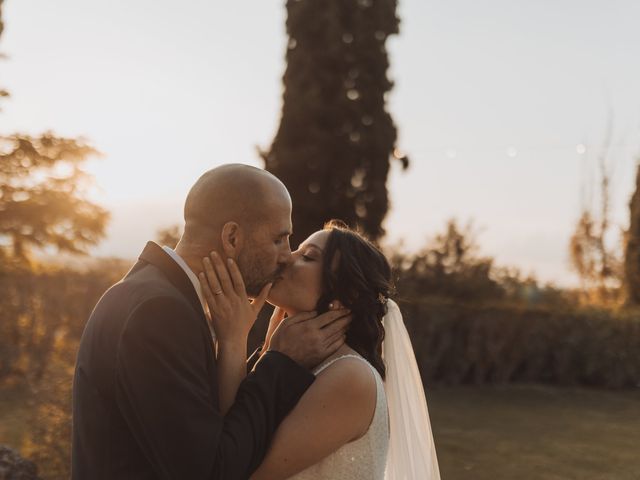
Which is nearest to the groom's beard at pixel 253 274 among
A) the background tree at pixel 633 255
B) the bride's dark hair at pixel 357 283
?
the bride's dark hair at pixel 357 283

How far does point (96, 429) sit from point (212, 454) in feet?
1.33

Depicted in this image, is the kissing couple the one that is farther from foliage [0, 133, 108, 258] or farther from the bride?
foliage [0, 133, 108, 258]

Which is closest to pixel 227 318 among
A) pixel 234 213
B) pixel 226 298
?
pixel 226 298

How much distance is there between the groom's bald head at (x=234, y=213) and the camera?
277 cm

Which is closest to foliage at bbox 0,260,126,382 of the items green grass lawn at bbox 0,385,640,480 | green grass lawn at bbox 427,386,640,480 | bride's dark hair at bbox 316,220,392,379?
green grass lawn at bbox 0,385,640,480

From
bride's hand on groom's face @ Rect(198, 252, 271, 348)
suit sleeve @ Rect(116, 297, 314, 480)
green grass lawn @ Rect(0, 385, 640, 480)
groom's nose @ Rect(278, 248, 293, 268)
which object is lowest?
green grass lawn @ Rect(0, 385, 640, 480)

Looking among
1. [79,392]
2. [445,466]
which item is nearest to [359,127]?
[445,466]

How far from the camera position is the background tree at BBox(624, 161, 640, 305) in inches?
768

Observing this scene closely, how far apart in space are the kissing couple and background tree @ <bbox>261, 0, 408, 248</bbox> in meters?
14.5

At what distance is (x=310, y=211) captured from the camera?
18.2 meters

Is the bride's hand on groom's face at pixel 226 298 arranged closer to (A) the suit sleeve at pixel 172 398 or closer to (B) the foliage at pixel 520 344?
(A) the suit sleeve at pixel 172 398

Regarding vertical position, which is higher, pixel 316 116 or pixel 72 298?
pixel 316 116

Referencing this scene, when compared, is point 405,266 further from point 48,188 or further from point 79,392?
point 79,392

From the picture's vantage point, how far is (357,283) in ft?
11.8
